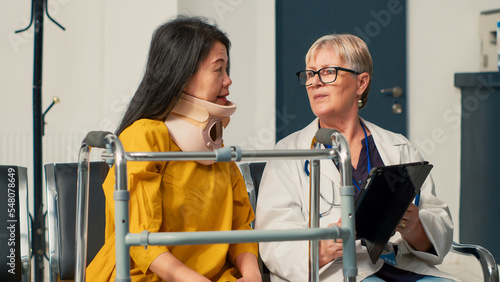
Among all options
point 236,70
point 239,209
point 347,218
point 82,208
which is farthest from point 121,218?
point 236,70

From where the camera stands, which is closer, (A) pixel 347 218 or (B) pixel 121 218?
(B) pixel 121 218

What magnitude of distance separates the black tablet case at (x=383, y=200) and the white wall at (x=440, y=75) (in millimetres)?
2397

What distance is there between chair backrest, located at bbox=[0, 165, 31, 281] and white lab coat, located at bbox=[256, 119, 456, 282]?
65 cm

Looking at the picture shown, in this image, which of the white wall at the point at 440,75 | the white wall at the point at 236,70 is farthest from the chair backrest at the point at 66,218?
the white wall at the point at 440,75

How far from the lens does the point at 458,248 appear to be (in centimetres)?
183

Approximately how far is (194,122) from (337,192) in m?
0.52

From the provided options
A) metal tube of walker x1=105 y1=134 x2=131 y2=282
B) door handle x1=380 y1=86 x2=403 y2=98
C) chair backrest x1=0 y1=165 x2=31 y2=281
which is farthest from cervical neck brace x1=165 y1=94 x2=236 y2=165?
door handle x1=380 y1=86 x2=403 y2=98

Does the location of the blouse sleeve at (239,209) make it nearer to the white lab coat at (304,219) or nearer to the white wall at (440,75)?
the white lab coat at (304,219)

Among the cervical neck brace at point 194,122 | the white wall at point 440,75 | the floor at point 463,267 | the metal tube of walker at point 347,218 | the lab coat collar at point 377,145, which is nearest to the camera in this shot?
the metal tube of walker at point 347,218

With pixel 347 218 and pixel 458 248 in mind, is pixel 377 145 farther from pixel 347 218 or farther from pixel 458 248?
pixel 347 218

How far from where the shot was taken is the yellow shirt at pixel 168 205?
1.38 m

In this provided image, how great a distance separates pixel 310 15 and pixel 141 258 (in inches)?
105

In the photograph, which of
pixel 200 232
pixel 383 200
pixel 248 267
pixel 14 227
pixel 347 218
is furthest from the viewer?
pixel 14 227

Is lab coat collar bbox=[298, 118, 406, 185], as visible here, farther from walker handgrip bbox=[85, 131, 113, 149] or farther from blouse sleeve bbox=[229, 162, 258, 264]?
walker handgrip bbox=[85, 131, 113, 149]
